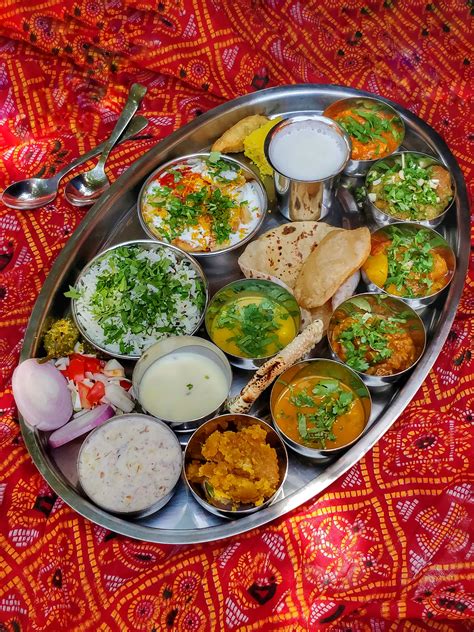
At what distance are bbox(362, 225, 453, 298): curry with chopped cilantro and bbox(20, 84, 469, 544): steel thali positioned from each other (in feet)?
0.34

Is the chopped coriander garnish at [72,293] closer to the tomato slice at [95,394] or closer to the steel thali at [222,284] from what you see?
the steel thali at [222,284]

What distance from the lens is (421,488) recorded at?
2.89 m

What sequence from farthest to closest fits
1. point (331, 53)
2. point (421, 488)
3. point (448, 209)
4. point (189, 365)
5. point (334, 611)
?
point (331, 53), point (448, 209), point (189, 365), point (421, 488), point (334, 611)

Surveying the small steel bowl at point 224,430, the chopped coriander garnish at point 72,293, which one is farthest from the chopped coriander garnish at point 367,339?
the chopped coriander garnish at point 72,293

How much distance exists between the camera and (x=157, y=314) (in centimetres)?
327

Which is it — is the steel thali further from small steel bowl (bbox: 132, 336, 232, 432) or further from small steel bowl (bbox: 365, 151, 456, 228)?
small steel bowl (bbox: 132, 336, 232, 432)

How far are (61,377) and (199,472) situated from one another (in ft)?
2.59

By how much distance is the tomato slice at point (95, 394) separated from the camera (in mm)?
3039

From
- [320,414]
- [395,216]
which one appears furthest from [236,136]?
[320,414]

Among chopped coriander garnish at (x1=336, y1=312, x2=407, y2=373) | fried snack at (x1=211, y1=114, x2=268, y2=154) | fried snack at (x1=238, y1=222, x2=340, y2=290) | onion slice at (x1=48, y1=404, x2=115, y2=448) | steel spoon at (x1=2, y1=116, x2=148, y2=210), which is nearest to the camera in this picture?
onion slice at (x1=48, y1=404, x2=115, y2=448)

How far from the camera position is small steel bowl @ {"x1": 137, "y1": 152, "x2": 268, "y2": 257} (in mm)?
3473

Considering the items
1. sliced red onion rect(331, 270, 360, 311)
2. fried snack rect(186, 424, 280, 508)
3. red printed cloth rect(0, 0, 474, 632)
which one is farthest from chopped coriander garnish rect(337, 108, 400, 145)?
fried snack rect(186, 424, 280, 508)

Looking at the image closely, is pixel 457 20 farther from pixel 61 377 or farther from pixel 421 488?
pixel 61 377

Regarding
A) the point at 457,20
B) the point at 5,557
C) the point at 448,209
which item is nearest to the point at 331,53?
the point at 457,20
